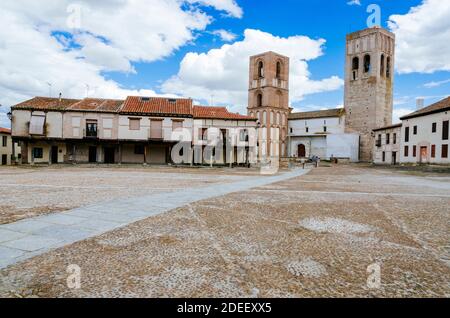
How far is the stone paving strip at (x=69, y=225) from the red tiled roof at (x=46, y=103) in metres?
24.6

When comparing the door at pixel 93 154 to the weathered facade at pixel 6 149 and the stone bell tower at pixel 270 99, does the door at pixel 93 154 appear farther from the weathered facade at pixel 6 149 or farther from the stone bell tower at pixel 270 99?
the stone bell tower at pixel 270 99

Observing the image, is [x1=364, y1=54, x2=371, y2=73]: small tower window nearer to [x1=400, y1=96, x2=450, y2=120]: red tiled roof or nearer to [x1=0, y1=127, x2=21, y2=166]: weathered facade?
[x1=400, y1=96, x2=450, y2=120]: red tiled roof

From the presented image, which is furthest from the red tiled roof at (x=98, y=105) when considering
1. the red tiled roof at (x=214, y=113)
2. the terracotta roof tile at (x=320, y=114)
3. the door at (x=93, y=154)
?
the terracotta roof tile at (x=320, y=114)

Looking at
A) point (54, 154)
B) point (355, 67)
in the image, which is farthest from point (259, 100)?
point (54, 154)

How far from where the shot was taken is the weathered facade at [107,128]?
26.4 meters

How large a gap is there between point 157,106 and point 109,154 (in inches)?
276

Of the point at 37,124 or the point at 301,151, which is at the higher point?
the point at 37,124

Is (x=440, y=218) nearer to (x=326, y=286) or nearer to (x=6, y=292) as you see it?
(x=326, y=286)

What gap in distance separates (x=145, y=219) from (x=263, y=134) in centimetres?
4542

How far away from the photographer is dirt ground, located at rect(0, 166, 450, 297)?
2697mm

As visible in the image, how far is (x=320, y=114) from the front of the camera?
50594mm

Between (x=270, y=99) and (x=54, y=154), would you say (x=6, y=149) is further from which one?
(x=270, y=99)
